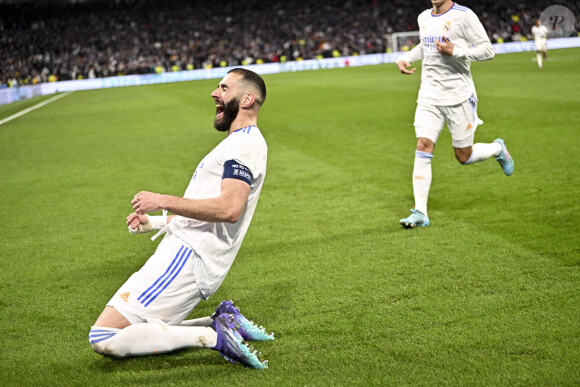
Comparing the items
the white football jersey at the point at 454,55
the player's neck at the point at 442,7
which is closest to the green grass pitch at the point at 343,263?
the white football jersey at the point at 454,55

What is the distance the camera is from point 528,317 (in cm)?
357

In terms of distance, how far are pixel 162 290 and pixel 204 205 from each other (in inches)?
20.8

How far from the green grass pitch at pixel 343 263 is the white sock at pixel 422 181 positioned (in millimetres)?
252

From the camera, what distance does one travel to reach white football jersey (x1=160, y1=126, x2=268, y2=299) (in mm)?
3109

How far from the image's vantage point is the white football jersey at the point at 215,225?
3109 mm

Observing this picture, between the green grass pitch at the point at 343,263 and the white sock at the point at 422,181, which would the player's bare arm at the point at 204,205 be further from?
the white sock at the point at 422,181

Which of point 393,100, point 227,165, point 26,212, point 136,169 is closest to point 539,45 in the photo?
point 393,100

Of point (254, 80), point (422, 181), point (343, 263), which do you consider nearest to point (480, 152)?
point (422, 181)

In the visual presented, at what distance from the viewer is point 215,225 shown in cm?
317

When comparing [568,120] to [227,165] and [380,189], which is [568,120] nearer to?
[380,189]

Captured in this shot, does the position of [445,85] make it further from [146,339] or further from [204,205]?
[146,339]

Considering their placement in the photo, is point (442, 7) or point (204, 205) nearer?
point (204, 205)

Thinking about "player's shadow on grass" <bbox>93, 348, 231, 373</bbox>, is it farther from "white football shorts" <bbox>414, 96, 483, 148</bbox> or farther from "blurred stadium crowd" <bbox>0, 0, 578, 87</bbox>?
"blurred stadium crowd" <bbox>0, 0, 578, 87</bbox>

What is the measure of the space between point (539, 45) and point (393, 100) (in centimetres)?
1000
